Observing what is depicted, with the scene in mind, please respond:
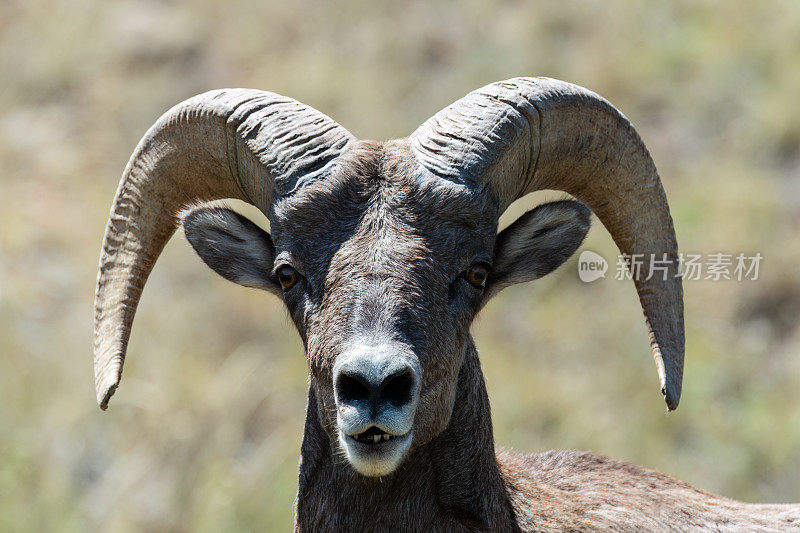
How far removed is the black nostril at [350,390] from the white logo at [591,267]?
39.5 feet

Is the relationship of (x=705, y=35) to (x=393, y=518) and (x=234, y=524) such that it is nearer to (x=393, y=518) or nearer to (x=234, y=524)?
(x=234, y=524)

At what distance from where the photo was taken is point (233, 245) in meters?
6.47

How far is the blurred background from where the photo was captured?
1277 centimetres

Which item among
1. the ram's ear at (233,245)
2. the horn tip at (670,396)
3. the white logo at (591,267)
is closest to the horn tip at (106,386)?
the ram's ear at (233,245)

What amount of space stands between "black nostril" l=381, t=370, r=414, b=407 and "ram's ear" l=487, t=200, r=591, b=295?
1.41m

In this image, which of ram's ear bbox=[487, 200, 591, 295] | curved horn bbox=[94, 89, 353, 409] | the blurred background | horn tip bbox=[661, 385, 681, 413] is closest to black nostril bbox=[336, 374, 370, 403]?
curved horn bbox=[94, 89, 353, 409]

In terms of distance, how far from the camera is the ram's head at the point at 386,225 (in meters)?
5.27

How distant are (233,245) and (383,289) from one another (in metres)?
1.53

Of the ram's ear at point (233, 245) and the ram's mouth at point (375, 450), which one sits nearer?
the ram's mouth at point (375, 450)

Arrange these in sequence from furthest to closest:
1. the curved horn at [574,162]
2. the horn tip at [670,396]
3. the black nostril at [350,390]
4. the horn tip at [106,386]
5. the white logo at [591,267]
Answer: the white logo at [591,267], the horn tip at [106,386], the horn tip at [670,396], the curved horn at [574,162], the black nostril at [350,390]

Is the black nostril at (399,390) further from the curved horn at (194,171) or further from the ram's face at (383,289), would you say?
the curved horn at (194,171)

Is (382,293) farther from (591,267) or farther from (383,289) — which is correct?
(591,267)

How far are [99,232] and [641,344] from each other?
32.4 ft

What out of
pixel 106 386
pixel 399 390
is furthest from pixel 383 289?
pixel 106 386
